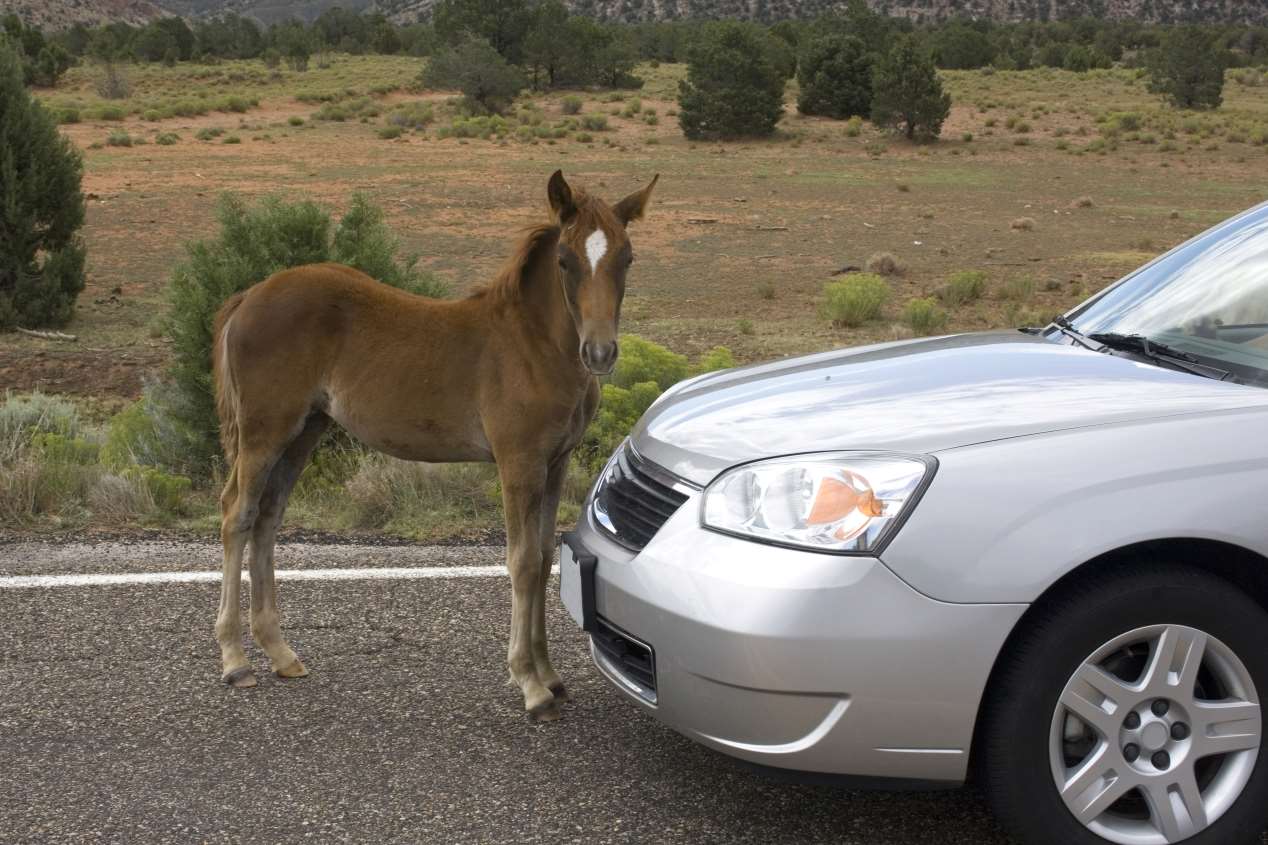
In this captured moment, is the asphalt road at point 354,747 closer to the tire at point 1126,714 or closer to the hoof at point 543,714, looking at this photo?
the hoof at point 543,714

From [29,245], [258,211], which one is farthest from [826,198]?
[258,211]

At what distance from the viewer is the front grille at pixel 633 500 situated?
380 centimetres

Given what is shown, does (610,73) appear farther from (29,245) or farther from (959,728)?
(959,728)

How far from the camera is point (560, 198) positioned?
4383 millimetres

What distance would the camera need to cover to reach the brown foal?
15.1ft

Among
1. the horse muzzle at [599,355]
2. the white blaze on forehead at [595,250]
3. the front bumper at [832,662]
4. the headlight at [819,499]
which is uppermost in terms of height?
the white blaze on forehead at [595,250]

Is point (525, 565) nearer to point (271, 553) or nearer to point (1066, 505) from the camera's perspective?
point (271, 553)

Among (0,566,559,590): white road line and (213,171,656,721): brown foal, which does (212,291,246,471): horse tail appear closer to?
(213,171,656,721): brown foal

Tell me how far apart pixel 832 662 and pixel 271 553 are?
8.84 ft

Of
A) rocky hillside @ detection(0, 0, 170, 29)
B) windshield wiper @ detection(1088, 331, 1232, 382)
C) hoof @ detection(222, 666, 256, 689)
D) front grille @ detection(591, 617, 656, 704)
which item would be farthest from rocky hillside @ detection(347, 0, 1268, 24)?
front grille @ detection(591, 617, 656, 704)

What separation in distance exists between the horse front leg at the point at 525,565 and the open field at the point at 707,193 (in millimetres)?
1892

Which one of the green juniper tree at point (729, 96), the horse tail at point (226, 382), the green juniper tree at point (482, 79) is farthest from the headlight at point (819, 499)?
the green juniper tree at point (482, 79)

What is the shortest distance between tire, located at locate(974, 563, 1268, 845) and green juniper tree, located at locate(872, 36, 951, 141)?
42194 mm

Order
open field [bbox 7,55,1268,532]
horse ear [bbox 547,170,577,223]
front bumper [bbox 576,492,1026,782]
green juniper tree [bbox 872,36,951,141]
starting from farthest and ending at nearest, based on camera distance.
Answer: green juniper tree [bbox 872,36,951,141] < open field [bbox 7,55,1268,532] < horse ear [bbox 547,170,577,223] < front bumper [bbox 576,492,1026,782]
